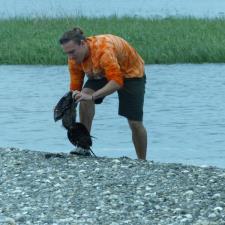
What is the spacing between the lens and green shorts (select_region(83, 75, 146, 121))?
10578 millimetres

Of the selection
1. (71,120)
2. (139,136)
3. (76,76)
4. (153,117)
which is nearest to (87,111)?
(71,120)

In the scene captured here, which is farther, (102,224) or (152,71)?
(152,71)

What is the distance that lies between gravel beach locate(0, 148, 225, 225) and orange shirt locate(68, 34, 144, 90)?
73 cm

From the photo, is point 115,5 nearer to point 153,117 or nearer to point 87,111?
point 153,117

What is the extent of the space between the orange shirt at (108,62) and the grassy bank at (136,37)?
11212 mm

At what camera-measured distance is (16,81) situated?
64.5 feet

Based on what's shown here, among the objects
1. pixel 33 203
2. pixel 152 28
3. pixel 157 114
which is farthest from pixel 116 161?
pixel 152 28

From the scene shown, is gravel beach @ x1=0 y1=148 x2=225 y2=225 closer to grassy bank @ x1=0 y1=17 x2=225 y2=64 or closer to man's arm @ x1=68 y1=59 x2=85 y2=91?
man's arm @ x1=68 y1=59 x2=85 y2=91

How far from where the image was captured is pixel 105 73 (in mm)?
10297

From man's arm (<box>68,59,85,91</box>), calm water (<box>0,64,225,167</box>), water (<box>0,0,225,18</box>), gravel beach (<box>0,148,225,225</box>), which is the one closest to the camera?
gravel beach (<box>0,148,225,225</box>)

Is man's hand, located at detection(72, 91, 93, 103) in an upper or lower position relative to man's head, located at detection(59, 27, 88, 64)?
lower

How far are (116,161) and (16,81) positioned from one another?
9237 mm

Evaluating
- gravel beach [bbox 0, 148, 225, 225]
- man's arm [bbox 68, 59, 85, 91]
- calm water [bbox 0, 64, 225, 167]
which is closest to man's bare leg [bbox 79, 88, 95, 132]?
man's arm [bbox 68, 59, 85, 91]

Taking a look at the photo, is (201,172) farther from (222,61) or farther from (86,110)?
(222,61)
